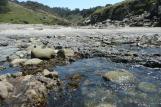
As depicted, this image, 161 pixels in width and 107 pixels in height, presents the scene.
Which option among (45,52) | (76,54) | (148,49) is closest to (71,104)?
(45,52)

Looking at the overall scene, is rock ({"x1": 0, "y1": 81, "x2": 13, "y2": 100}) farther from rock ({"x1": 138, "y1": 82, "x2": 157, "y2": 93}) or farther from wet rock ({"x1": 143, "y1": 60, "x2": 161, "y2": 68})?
wet rock ({"x1": 143, "y1": 60, "x2": 161, "y2": 68})

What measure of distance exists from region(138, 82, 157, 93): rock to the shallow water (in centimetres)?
22

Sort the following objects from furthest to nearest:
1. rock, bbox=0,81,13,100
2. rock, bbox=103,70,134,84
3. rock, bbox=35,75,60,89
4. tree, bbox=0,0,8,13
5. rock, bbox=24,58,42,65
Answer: tree, bbox=0,0,8,13 → rock, bbox=24,58,42,65 → rock, bbox=103,70,134,84 → rock, bbox=35,75,60,89 → rock, bbox=0,81,13,100

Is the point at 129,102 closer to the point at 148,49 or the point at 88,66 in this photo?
the point at 88,66

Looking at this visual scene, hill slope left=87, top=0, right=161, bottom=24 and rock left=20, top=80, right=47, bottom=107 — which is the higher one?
hill slope left=87, top=0, right=161, bottom=24

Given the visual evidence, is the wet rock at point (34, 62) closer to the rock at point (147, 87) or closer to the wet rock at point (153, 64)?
the wet rock at point (153, 64)

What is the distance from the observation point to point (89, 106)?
1591 cm

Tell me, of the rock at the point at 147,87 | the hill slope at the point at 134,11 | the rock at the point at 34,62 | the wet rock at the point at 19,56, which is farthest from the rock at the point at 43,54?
the hill slope at the point at 134,11

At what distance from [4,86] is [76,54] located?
1332cm

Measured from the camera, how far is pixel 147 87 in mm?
18219

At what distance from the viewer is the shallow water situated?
16.2 m

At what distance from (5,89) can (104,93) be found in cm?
554

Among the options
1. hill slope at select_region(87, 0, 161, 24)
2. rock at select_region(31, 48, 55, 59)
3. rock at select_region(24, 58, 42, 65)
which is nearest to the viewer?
rock at select_region(24, 58, 42, 65)

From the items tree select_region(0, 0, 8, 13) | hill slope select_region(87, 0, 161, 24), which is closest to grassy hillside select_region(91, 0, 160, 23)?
hill slope select_region(87, 0, 161, 24)
